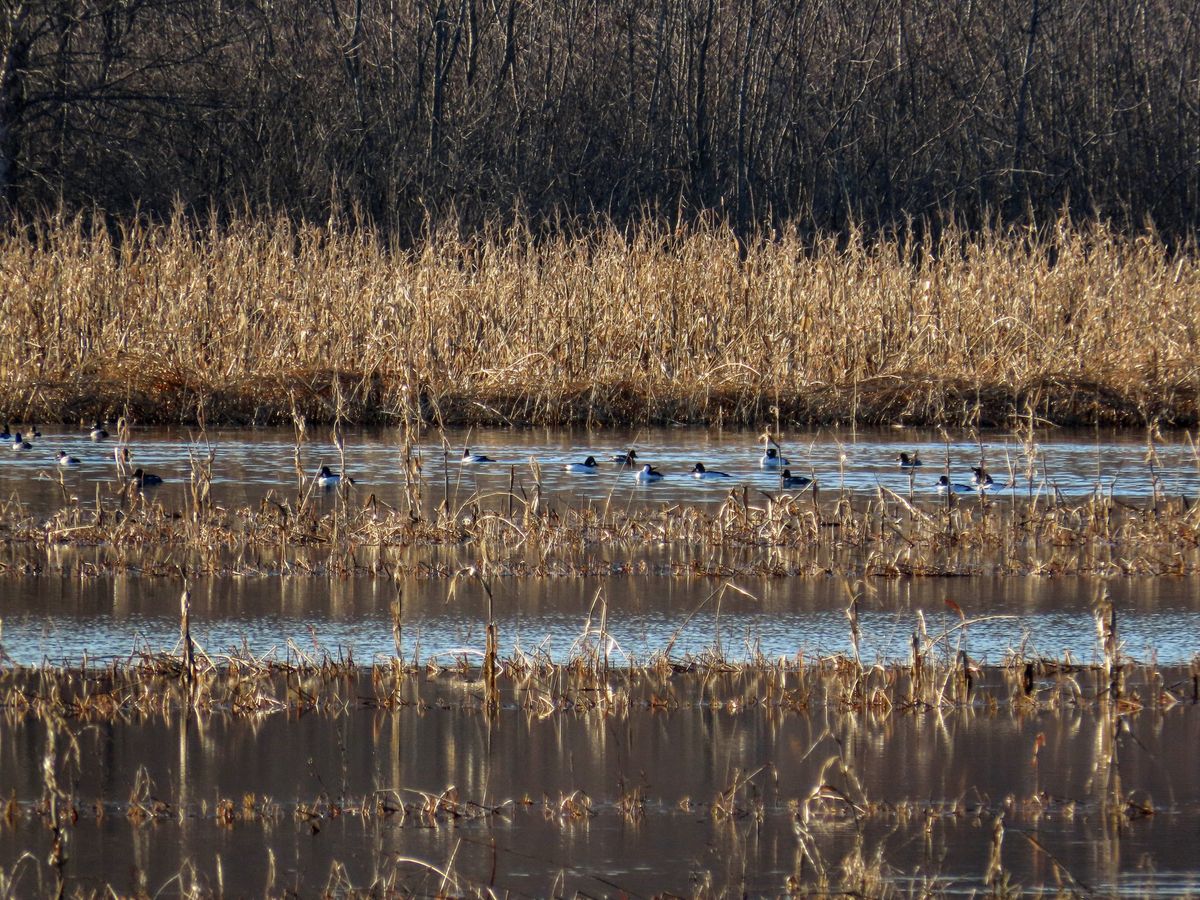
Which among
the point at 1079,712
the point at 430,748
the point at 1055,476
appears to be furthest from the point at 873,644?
the point at 1055,476

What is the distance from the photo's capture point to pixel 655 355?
47.8 ft

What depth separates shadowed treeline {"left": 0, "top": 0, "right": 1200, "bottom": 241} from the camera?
25500 mm

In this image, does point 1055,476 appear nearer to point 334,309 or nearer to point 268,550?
point 268,550

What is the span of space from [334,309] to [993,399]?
5578mm

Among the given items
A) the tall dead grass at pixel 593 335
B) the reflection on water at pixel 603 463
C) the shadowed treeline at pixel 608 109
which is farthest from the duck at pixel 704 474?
the shadowed treeline at pixel 608 109

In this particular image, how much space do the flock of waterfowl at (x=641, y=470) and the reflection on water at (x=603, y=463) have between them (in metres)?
0.07

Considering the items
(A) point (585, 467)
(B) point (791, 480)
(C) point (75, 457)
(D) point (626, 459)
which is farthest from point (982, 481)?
(C) point (75, 457)

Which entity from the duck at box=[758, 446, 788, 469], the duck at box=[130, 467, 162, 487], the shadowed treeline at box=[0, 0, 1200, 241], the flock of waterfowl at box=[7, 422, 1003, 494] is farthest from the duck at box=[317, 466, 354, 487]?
the shadowed treeline at box=[0, 0, 1200, 241]

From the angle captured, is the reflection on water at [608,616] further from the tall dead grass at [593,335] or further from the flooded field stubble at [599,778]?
the tall dead grass at [593,335]

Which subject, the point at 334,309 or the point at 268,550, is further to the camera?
the point at 334,309

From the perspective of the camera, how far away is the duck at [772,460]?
35.0 ft

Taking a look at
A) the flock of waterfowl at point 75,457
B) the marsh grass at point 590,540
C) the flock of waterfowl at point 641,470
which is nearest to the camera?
the marsh grass at point 590,540

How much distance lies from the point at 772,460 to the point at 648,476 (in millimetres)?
1086

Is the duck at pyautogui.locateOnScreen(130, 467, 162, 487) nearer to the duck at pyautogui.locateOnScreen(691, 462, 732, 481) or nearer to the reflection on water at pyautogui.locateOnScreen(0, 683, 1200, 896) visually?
the duck at pyautogui.locateOnScreen(691, 462, 732, 481)
